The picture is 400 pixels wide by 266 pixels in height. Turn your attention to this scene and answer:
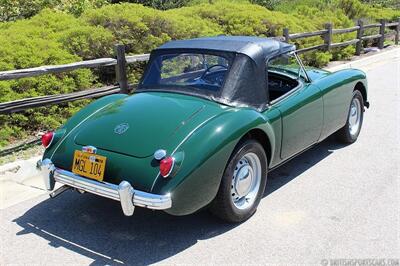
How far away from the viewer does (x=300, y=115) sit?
4.70m

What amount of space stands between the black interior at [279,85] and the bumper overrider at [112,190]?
2070 millimetres

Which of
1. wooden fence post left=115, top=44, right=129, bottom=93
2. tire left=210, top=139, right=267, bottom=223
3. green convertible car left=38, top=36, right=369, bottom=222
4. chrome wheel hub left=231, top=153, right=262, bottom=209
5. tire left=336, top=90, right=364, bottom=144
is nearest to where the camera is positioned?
green convertible car left=38, top=36, right=369, bottom=222

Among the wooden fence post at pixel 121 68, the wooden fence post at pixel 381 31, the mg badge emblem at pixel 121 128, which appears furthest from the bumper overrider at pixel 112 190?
the wooden fence post at pixel 381 31

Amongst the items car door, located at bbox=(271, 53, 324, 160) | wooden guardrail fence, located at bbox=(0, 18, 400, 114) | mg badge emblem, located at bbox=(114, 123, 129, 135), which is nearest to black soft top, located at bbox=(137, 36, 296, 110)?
car door, located at bbox=(271, 53, 324, 160)

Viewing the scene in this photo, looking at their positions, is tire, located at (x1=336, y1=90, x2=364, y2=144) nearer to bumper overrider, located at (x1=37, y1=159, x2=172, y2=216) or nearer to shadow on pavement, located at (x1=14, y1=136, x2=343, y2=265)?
shadow on pavement, located at (x1=14, y1=136, x2=343, y2=265)

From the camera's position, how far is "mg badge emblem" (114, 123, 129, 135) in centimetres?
385

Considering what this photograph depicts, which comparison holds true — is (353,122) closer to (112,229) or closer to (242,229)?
(242,229)

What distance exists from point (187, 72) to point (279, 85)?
113 centimetres

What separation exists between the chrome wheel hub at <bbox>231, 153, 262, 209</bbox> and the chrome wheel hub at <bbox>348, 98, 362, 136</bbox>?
7.69 ft

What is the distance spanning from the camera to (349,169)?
17.1ft

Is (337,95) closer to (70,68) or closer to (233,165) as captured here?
(233,165)

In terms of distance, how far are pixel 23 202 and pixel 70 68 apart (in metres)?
2.23

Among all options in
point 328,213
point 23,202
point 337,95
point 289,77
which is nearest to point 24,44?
point 23,202

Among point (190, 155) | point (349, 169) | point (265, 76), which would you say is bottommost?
point (349, 169)
